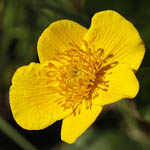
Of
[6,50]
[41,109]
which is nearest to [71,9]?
[6,50]

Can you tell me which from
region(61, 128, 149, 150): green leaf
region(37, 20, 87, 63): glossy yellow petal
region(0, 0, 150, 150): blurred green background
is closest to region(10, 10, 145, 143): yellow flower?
region(37, 20, 87, 63): glossy yellow petal

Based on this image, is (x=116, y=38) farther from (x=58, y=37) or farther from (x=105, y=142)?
(x=105, y=142)

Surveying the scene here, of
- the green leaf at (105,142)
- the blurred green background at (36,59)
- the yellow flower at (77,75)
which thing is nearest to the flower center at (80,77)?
the yellow flower at (77,75)

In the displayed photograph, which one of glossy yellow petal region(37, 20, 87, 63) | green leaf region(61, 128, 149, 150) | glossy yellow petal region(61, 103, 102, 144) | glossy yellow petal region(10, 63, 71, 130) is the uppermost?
glossy yellow petal region(37, 20, 87, 63)

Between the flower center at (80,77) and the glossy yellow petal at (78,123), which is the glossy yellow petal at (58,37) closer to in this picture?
the flower center at (80,77)

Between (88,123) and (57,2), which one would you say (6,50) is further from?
(88,123)

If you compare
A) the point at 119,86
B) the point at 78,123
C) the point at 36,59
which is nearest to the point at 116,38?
the point at 119,86

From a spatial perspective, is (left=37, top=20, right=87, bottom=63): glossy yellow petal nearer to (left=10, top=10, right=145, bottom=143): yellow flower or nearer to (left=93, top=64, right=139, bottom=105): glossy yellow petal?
(left=10, top=10, right=145, bottom=143): yellow flower

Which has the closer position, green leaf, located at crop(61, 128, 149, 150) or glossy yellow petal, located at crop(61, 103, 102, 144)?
glossy yellow petal, located at crop(61, 103, 102, 144)
